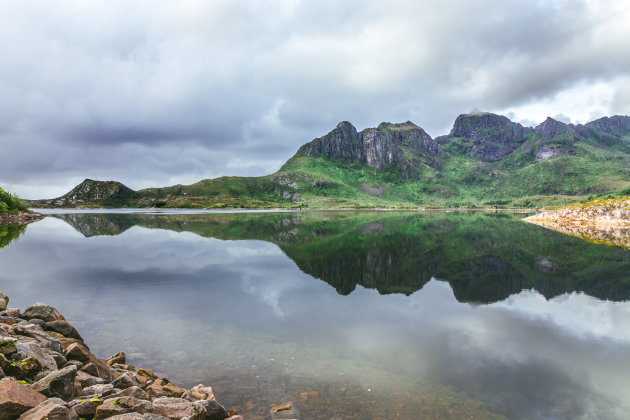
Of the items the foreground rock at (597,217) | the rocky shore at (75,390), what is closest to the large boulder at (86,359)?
the rocky shore at (75,390)

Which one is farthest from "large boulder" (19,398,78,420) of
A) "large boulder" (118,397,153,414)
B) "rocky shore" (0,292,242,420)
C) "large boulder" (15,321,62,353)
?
"large boulder" (15,321,62,353)

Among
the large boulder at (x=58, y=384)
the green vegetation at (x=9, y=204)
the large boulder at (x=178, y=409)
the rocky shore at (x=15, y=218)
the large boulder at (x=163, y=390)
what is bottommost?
the large boulder at (x=163, y=390)

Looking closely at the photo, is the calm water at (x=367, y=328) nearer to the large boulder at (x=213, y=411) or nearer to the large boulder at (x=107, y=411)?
the large boulder at (x=213, y=411)

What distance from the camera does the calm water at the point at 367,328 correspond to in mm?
11594

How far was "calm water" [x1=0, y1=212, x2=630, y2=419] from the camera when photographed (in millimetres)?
11594

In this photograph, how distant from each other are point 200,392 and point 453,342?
11.9 meters

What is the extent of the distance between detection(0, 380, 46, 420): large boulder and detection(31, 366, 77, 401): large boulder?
49 centimetres

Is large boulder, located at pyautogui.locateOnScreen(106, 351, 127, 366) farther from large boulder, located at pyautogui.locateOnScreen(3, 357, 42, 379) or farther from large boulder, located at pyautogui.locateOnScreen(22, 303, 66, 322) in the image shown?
large boulder, located at pyautogui.locateOnScreen(22, 303, 66, 322)

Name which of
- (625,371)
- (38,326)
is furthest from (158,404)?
(625,371)

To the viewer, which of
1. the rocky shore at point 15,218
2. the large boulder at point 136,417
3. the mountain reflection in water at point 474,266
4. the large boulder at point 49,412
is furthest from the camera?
the rocky shore at point 15,218

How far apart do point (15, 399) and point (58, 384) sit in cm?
164

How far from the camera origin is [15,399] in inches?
277

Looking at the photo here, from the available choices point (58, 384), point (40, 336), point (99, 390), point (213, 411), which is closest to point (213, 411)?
point (213, 411)

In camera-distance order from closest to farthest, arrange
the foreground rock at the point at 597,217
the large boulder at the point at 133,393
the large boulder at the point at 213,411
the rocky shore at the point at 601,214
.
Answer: the large boulder at the point at 213,411 → the large boulder at the point at 133,393 → the foreground rock at the point at 597,217 → the rocky shore at the point at 601,214
